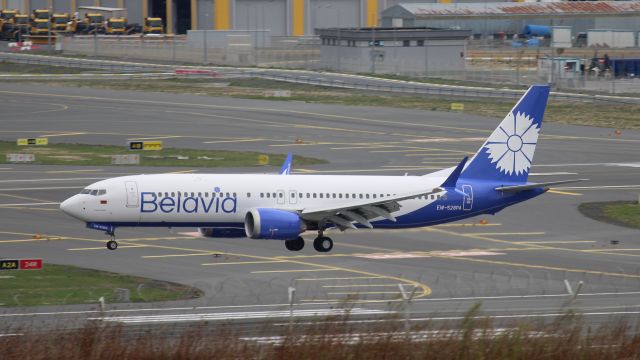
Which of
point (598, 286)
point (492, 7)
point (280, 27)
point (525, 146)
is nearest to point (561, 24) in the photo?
point (492, 7)

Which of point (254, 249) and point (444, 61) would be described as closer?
point (254, 249)

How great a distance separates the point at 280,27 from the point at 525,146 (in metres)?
123

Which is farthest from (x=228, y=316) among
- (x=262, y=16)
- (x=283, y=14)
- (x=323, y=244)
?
(x=283, y=14)

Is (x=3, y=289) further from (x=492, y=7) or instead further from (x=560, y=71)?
(x=492, y=7)

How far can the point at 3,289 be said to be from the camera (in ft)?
147

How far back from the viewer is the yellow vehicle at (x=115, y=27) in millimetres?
182875

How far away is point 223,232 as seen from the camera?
53.2 metres

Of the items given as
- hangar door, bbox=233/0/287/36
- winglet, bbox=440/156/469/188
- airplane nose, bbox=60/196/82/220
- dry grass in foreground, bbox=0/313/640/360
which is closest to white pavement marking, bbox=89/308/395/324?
dry grass in foreground, bbox=0/313/640/360

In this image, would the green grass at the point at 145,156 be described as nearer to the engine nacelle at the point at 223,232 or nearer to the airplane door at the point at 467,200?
the airplane door at the point at 467,200

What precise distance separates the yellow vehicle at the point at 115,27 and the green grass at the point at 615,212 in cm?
12392

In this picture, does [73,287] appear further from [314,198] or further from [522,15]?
[522,15]

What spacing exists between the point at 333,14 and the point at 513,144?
123548mm

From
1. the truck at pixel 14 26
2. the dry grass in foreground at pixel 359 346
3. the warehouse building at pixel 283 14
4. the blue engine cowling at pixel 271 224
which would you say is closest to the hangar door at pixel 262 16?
the warehouse building at pixel 283 14

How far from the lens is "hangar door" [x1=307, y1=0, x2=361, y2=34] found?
583 feet
